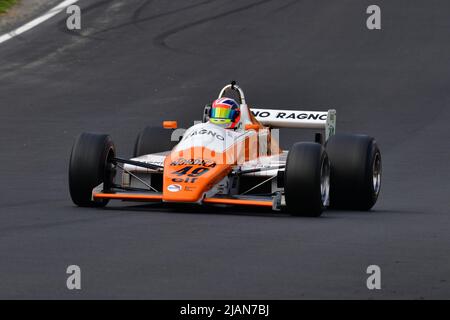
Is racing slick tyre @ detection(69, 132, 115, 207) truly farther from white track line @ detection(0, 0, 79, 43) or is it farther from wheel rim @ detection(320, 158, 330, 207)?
white track line @ detection(0, 0, 79, 43)

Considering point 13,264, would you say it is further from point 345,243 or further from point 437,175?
point 437,175

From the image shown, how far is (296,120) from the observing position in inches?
734

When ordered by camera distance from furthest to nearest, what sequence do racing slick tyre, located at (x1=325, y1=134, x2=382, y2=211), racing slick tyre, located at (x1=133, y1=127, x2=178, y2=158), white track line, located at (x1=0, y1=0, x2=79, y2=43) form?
white track line, located at (x1=0, y1=0, x2=79, y2=43) < racing slick tyre, located at (x1=133, y1=127, x2=178, y2=158) < racing slick tyre, located at (x1=325, y1=134, x2=382, y2=211)

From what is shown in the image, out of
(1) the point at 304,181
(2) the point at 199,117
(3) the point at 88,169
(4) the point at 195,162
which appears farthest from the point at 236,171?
(2) the point at 199,117

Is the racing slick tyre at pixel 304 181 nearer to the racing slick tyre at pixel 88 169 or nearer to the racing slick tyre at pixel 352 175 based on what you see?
the racing slick tyre at pixel 352 175

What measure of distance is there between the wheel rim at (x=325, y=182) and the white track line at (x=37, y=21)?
1808 cm

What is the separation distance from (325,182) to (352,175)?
0.78 meters

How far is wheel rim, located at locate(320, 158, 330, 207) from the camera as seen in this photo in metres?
15.7

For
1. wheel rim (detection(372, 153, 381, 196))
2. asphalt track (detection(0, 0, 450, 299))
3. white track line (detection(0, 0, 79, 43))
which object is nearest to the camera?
asphalt track (detection(0, 0, 450, 299))

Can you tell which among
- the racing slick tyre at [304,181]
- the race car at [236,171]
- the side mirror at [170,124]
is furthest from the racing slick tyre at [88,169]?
the racing slick tyre at [304,181]

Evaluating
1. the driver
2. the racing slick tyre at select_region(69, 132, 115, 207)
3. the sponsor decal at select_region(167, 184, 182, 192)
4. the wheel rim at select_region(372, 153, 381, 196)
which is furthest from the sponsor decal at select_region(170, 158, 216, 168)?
the wheel rim at select_region(372, 153, 381, 196)

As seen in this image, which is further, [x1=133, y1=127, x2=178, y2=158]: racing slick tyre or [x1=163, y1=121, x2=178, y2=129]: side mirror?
[x1=133, y1=127, x2=178, y2=158]: racing slick tyre

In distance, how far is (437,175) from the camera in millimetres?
20688

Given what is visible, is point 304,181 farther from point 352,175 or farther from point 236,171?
point 352,175
